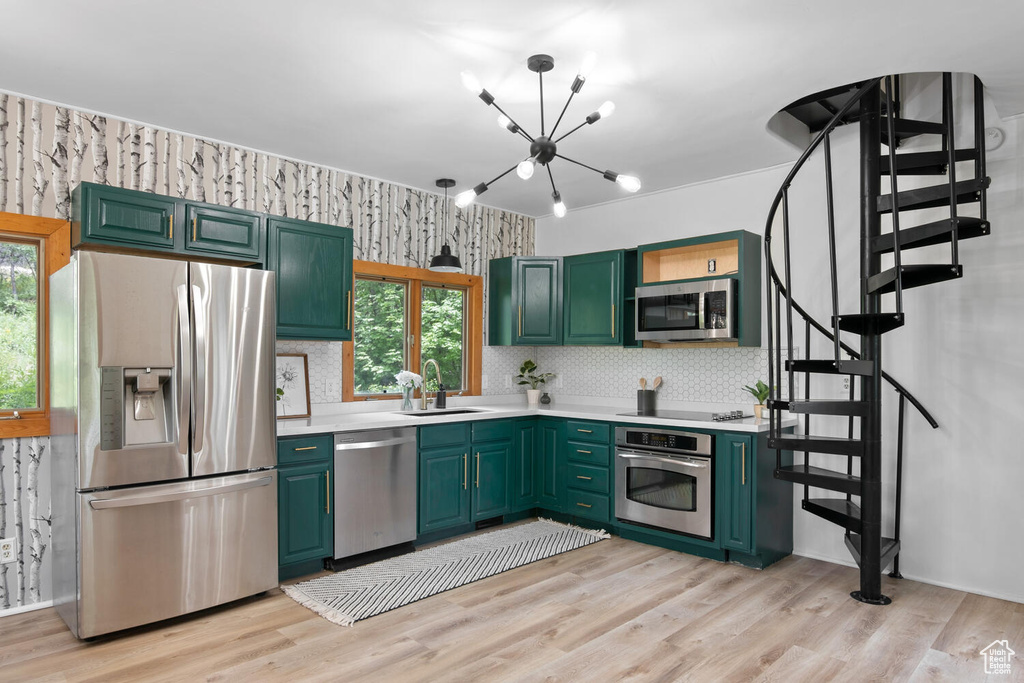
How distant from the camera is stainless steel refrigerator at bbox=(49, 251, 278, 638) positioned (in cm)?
285

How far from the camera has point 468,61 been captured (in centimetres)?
289

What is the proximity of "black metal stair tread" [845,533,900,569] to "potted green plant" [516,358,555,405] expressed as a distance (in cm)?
272

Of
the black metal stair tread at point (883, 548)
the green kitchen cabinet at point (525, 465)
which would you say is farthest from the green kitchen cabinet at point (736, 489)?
the green kitchen cabinet at point (525, 465)

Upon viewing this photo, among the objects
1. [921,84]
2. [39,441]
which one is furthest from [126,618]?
[921,84]

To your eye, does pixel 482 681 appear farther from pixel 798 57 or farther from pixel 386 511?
pixel 798 57

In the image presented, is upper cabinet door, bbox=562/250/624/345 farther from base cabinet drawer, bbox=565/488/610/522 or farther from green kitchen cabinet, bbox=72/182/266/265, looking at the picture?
green kitchen cabinet, bbox=72/182/266/265

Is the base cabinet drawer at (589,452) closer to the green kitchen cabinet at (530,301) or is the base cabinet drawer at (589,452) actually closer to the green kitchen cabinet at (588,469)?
the green kitchen cabinet at (588,469)

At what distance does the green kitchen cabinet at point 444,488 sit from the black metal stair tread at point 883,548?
242 centimetres

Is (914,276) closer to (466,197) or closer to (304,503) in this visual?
(466,197)

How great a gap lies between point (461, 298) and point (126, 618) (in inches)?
132

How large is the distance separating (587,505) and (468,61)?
3.19 meters

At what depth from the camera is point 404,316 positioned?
508 centimetres

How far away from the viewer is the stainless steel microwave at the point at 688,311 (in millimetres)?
4312

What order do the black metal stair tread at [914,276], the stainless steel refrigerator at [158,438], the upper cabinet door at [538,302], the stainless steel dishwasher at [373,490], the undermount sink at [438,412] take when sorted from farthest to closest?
the upper cabinet door at [538,302] → the undermount sink at [438,412] → the stainless steel dishwasher at [373,490] → the black metal stair tread at [914,276] → the stainless steel refrigerator at [158,438]
